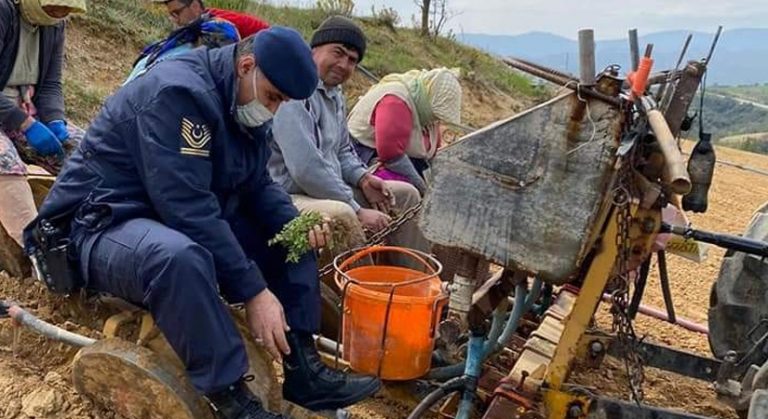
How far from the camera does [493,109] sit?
15.4 meters

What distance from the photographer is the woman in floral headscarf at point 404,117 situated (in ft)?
15.3

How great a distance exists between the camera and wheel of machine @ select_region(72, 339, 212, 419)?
2867 mm

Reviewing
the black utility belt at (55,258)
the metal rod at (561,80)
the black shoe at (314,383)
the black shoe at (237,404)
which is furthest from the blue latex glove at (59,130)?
the metal rod at (561,80)

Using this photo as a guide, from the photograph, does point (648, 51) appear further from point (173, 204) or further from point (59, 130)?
point (59, 130)

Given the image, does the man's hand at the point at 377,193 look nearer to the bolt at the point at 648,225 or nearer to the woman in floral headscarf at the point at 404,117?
the woman in floral headscarf at the point at 404,117

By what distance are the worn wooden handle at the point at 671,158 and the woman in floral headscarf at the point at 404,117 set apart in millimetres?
2177

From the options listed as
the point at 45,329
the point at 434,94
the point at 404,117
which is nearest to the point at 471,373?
the point at 45,329

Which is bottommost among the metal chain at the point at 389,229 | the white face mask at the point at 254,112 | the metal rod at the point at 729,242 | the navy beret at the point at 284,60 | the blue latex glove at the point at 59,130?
the metal chain at the point at 389,229

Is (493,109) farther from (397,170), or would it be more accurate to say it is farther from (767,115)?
(767,115)

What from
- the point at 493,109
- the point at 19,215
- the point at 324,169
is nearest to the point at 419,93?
the point at 324,169

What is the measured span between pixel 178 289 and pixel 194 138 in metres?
0.51

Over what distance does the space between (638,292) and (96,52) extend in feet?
24.8

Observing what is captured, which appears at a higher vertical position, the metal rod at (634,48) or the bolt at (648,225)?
the metal rod at (634,48)

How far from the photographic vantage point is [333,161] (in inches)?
173
